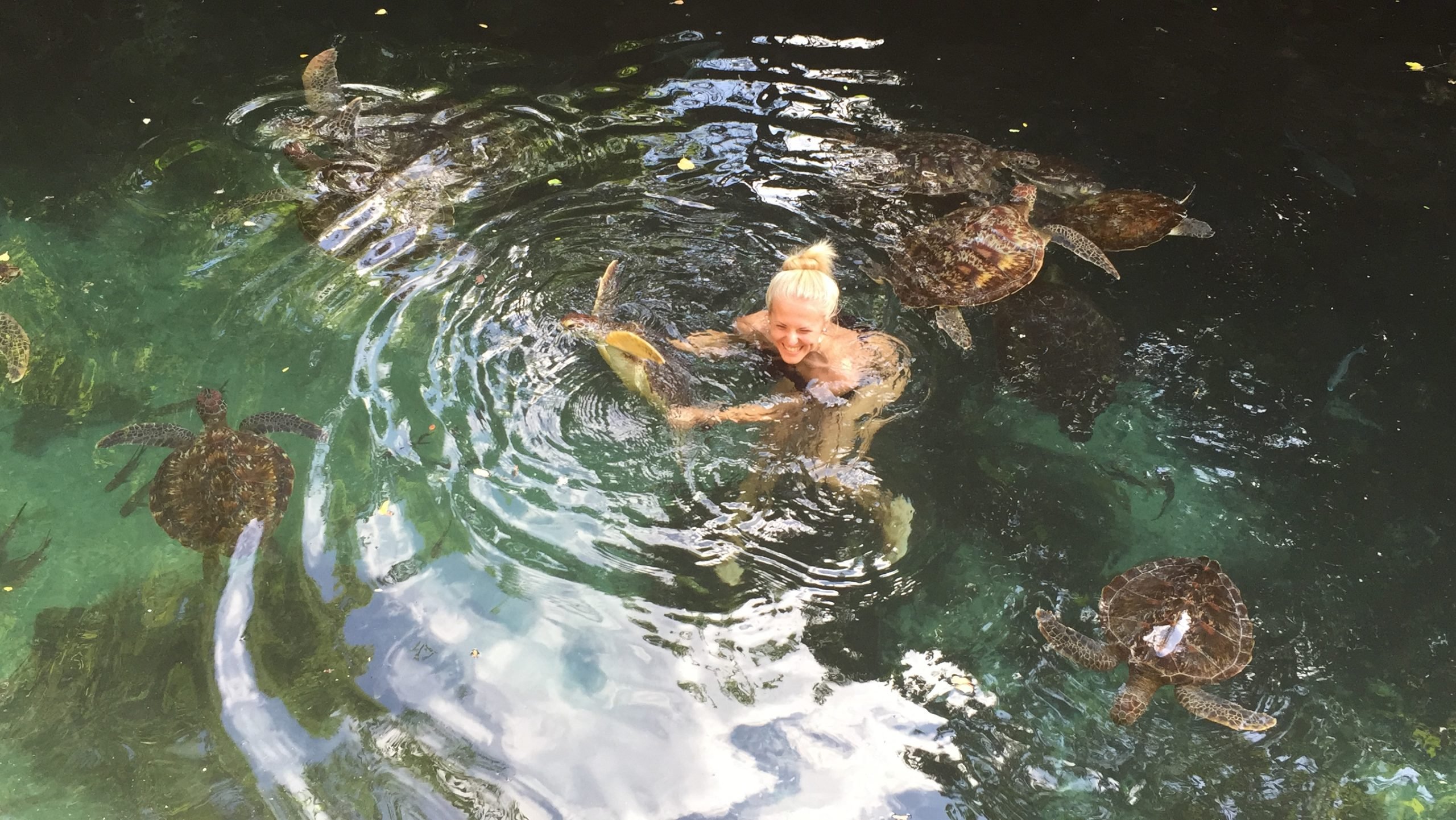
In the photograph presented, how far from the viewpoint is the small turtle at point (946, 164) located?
398 cm

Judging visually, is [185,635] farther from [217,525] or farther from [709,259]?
[709,259]

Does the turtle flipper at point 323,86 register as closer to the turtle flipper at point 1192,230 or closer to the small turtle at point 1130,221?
the small turtle at point 1130,221

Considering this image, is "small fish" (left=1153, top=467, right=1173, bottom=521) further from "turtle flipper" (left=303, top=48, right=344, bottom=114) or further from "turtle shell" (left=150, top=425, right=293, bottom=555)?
"turtle flipper" (left=303, top=48, right=344, bottom=114)

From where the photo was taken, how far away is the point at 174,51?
15.7 feet

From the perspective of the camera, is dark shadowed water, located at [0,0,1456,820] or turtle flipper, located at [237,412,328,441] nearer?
dark shadowed water, located at [0,0,1456,820]

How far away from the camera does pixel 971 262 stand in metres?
3.48

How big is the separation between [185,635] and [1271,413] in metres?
3.78

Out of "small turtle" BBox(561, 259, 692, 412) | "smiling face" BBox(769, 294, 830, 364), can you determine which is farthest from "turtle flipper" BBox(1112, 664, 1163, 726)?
"small turtle" BBox(561, 259, 692, 412)

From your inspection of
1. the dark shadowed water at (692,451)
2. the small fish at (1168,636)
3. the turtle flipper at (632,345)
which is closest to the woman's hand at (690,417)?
the dark shadowed water at (692,451)

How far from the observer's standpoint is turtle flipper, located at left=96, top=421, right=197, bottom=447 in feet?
9.77

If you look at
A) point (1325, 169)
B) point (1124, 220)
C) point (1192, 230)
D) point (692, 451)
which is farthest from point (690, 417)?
point (1325, 169)

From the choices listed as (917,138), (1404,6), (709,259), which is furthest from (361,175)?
(1404,6)

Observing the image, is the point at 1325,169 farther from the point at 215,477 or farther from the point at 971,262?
the point at 215,477

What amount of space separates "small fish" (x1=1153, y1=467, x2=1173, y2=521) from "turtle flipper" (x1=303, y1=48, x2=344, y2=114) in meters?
Answer: 4.19
